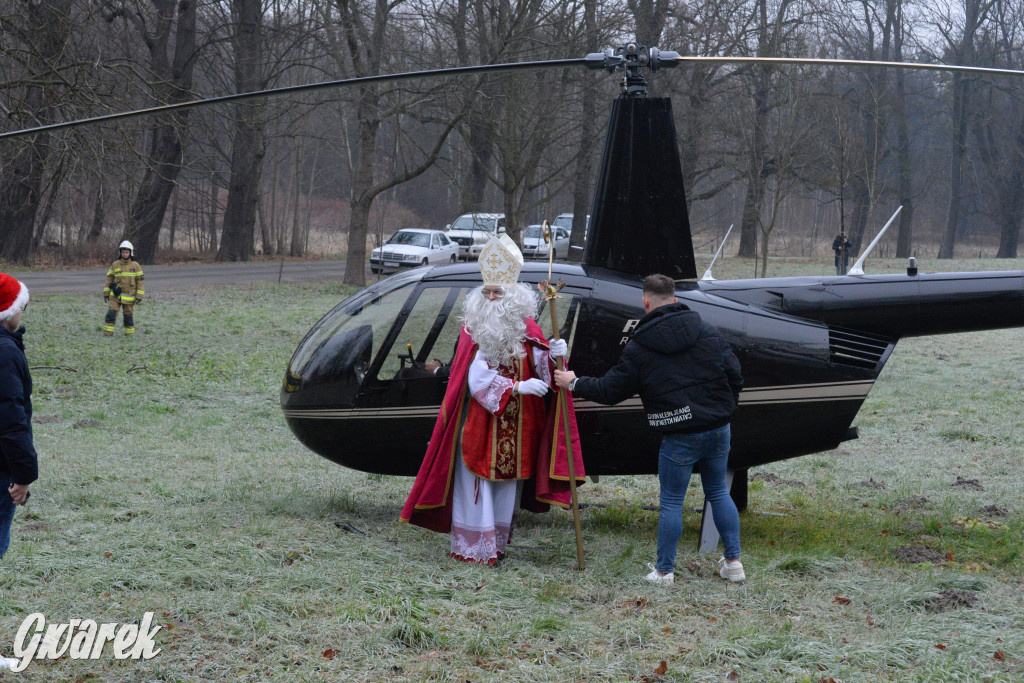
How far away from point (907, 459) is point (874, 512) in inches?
76.2

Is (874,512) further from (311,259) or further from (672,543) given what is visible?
(311,259)

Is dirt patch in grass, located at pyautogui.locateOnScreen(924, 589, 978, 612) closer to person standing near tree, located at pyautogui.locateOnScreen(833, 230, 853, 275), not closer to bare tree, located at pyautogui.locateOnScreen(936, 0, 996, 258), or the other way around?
person standing near tree, located at pyautogui.locateOnScreen(833, 230, 853, 275)

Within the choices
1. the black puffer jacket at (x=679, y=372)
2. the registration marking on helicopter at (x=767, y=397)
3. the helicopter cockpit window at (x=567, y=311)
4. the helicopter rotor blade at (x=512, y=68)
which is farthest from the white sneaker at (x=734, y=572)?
the helicopter rotor blade at (x=512, y=68)

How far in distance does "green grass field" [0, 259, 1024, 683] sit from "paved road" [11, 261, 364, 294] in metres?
13.8

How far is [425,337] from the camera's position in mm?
6520

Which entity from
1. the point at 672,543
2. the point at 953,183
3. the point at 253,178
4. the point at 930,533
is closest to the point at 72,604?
the point at 672,543

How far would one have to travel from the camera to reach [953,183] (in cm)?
4047

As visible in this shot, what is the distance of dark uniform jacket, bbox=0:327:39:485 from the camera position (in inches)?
154

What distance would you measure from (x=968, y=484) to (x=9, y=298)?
25.1ft

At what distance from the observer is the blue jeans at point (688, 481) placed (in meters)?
5.40

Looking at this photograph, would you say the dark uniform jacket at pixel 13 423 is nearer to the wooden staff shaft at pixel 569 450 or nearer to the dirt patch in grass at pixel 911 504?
the wooden staff shaft at pixel 569 450

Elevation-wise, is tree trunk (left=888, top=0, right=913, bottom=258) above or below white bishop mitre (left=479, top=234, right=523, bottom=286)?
above

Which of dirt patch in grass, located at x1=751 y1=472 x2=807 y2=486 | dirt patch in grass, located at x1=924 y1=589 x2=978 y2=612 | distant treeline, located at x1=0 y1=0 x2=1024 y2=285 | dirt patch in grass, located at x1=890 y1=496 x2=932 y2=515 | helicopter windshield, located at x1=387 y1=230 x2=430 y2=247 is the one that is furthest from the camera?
helicopter windshield, located at x1=387 y1=230 x2=430 y2=247

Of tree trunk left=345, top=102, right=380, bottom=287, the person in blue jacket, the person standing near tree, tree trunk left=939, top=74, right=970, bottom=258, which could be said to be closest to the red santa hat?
the person in blue jacket
